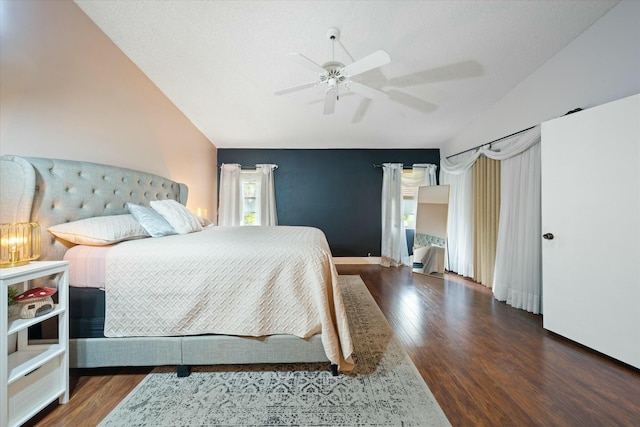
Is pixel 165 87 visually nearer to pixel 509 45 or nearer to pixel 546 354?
pixel 509 45

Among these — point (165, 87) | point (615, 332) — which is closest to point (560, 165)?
point (615, 332)

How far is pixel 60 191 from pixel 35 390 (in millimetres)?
1214

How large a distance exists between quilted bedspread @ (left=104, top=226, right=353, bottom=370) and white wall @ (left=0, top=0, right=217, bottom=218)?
1.06 metres

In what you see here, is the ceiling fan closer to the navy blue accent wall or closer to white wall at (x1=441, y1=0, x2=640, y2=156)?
white wall at (x1=441, y1=0, x2=640, y2=156)

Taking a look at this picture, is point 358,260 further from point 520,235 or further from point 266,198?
point 520,235

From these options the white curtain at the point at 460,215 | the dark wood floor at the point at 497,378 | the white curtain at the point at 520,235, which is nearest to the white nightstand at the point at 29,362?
the dark wood floor at the point at 497,378

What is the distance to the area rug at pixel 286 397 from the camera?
118 cm

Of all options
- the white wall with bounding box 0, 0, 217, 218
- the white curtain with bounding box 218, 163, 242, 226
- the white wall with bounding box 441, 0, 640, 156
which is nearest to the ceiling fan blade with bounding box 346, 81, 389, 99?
the white wall with bounding box 441, 0, 640, 156

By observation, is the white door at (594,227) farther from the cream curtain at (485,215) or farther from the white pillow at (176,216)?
the white pillow at (176,216)

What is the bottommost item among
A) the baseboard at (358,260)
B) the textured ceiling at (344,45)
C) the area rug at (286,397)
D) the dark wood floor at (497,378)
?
the area rug at (286,397)

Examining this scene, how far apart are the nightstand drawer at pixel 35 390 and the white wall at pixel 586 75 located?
4.14 meters

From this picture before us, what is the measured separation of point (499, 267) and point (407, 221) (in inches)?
86.5

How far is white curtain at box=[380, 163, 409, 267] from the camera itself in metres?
4.57

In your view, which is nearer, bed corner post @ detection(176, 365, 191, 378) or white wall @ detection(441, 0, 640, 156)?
bed corner post @ detection(176, 365, 191, 378)
